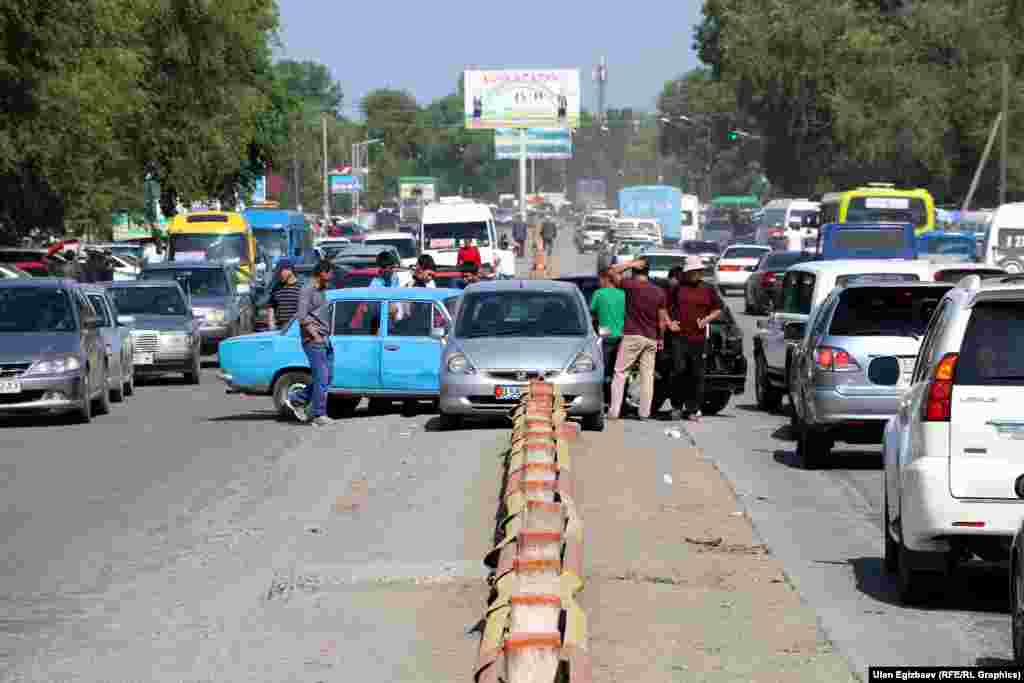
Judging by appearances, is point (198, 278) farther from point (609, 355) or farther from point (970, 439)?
point (970, 439)

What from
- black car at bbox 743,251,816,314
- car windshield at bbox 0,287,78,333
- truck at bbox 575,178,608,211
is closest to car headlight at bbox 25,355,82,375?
car windshield at bbox 0,287,78,333

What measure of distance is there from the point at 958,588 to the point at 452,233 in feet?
141

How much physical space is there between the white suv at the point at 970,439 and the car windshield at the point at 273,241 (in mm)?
47544

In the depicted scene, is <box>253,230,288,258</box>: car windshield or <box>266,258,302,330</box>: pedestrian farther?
<box>253,230,288,258</box>: car windshield

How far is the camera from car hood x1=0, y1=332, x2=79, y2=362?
906 inches

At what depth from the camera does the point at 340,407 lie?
23.5 metres

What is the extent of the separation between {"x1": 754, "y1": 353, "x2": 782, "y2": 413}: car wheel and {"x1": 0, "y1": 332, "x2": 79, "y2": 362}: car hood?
27.6 ft

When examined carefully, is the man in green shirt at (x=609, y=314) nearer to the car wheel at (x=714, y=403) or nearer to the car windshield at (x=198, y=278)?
the car wheel at (x=714, y=403)

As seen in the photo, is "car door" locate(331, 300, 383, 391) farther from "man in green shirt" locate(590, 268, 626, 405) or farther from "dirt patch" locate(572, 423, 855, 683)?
"dirt patch" locate(572, 423, 855, 683)

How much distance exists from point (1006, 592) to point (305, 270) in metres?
33.2

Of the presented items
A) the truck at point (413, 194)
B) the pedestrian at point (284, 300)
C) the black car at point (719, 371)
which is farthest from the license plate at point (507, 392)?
the truck at point (413, 194)

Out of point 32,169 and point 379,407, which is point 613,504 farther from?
point 32,169

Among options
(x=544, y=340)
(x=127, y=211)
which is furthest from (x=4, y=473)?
(x=127, y=211)

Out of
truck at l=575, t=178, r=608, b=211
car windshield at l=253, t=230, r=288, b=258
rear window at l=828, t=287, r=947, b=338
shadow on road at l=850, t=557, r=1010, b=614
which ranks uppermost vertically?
rear window at l=828, t=287, r=947, b=338
